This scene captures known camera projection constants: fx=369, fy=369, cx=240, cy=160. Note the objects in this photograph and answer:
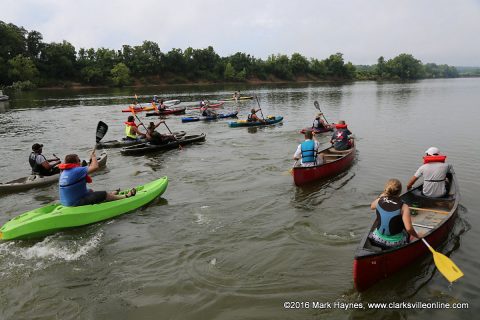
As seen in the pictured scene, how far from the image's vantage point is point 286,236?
8.94 meters

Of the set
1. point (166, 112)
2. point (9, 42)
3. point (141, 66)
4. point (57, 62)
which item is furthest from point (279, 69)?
point (166, 112)

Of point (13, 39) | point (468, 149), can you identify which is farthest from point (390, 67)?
point (468, 149)

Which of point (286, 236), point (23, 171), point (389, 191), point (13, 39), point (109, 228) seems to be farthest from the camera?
point (13, 39)

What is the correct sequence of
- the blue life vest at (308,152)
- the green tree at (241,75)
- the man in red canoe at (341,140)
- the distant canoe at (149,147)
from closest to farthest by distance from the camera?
the blue life vest at (308,152) → the man in red canoe at (341,140) → the distant canoe at (149,147) → the green tree at (241,75)

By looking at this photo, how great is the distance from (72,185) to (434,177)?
351 inches

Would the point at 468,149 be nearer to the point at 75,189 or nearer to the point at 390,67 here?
the point at 75,189

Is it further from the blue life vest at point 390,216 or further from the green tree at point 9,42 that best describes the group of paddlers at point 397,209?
the green tree at point 9,42

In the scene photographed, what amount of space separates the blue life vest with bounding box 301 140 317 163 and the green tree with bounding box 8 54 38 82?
82990 millimetres

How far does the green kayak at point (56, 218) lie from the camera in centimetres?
869

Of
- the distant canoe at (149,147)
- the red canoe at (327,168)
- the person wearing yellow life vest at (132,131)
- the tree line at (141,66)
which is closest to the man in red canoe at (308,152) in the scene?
the red canoe at (327,168)

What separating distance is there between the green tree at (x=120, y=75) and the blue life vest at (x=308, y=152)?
8347 cm

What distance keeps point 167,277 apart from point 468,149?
1648 centimetres

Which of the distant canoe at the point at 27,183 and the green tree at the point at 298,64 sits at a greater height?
the green tree at the point at 298,64

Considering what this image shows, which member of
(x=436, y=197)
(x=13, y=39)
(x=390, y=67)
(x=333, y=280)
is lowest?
(x=333, y=280)
